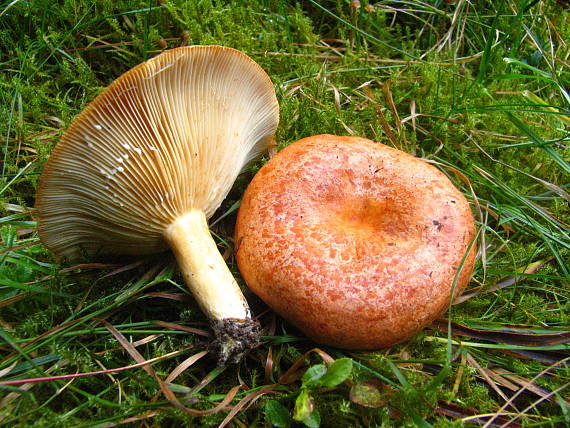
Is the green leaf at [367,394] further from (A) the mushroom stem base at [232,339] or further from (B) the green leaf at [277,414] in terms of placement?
(A) the mushroom stem base at [232,339]

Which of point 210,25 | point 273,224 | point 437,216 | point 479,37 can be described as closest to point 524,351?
point 437,216

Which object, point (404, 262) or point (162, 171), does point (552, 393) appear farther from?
point (162, 171)

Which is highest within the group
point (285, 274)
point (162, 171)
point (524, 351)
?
point (162, 171)

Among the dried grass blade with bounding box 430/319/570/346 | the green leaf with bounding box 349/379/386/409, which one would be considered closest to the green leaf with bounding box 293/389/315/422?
the green leaf with bounding box 349/379/386/409

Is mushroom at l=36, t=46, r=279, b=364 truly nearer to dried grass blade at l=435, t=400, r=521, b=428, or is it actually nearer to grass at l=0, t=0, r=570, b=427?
grass at l=0, t=0, r=570, b=427

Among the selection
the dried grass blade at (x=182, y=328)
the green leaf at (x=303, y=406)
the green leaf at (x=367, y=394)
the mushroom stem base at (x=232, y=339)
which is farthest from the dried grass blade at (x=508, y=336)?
the dried grass blade at (x=182, y=328)

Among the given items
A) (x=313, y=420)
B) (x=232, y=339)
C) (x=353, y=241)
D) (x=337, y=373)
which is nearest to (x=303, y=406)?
(x=313, y=420)
